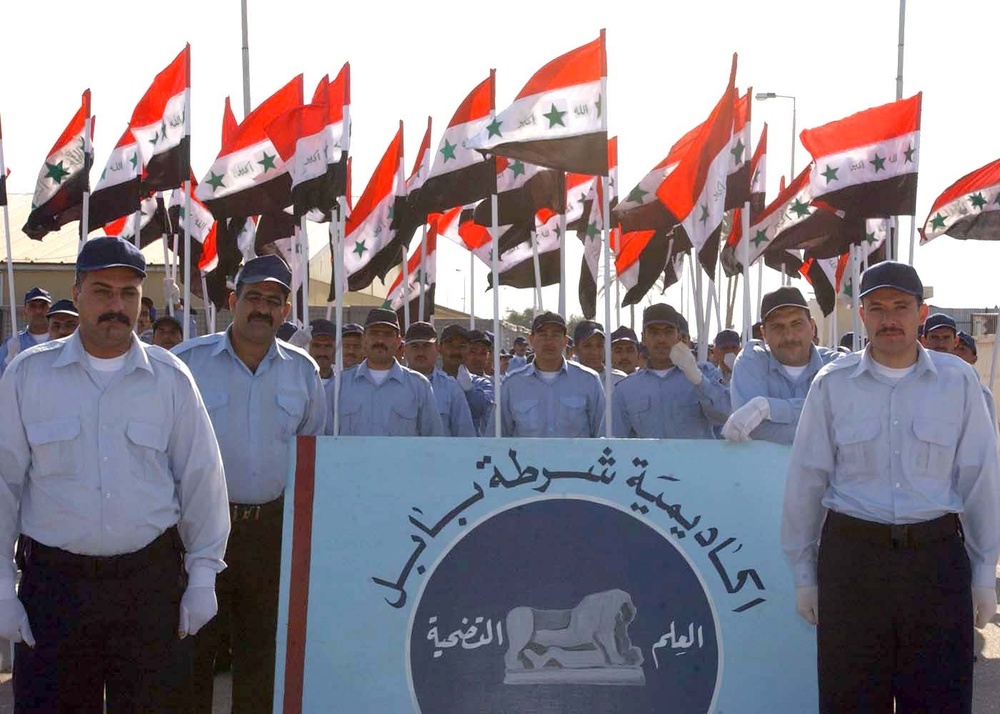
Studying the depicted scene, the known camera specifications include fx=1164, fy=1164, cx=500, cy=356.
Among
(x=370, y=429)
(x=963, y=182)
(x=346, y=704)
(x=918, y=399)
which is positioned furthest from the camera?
(x=963, y=182)

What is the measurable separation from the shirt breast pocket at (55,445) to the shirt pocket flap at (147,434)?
0.17 meters

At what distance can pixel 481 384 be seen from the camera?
9.94 meters

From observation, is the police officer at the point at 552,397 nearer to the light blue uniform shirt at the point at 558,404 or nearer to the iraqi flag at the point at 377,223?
the light blue uniform shirt at the point at 558,404

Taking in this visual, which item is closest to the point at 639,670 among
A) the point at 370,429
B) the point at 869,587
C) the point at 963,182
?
the point at 869,587

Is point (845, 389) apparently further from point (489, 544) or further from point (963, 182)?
point (963, 182)

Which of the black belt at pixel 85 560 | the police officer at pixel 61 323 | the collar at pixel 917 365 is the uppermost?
the police officer at pixel 61 323

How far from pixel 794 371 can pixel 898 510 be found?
203 centimetres

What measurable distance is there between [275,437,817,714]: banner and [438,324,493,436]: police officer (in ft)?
14.8

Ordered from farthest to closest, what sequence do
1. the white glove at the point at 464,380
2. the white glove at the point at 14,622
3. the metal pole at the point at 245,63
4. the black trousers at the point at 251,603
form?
the metal pole at the point at 245,63
the white glove at the point at 464,380
the black trousers at the point at 251,603
the white glove at the point at 14,622

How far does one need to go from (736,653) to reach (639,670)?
41 centimetres

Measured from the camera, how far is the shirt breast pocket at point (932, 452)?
159 inches

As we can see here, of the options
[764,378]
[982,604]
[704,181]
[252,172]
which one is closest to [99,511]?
[982,604]

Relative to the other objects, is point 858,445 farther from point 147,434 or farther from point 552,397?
point 552,397

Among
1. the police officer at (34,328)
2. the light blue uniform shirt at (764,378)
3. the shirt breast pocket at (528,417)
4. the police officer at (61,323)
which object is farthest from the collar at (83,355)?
the police officer at (34,328)
